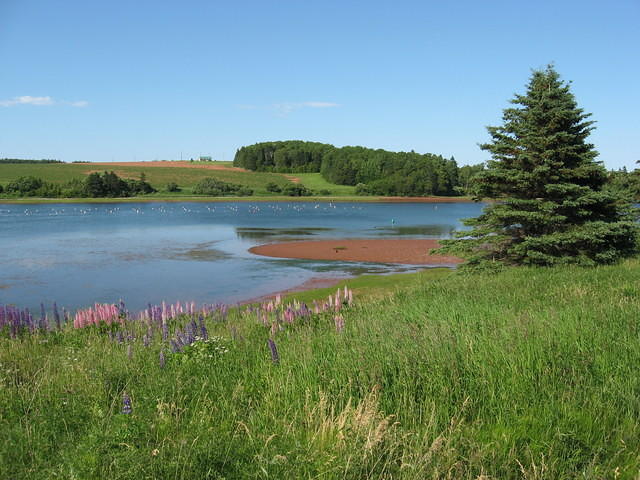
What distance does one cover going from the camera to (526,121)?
59.8 feet

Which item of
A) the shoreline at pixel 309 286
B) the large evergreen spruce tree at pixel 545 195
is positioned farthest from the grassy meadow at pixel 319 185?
the large evergreen spruce tree at pixel 545 195

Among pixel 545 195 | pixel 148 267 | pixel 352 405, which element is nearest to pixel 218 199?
pixel 148 267

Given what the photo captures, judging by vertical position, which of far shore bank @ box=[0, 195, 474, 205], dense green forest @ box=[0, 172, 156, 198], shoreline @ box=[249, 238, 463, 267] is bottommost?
shoreline @ box=[249, 238, 463, 267]

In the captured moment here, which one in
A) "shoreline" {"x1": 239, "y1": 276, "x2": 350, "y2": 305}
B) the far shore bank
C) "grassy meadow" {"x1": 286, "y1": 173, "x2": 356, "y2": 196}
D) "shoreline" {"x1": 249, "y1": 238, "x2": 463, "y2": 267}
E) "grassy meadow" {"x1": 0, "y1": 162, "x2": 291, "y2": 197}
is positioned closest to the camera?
"shoreline" {"x1": 239, "y1": 276, "x2": 350, "y2": 305}

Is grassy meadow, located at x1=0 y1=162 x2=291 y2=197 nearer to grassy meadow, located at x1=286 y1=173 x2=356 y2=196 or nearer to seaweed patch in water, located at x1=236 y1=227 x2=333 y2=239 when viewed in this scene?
grassy meadow, located at x1=286 y1=173 x2=356 y2=196

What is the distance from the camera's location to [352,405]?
165 inches

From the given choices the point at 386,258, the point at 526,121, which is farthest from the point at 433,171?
the point at 526,121

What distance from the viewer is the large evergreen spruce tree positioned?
56.3 ft

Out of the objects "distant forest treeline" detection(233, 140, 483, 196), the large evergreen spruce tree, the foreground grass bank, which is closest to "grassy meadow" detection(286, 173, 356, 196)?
"distant forest treeline" detection(233, 140, 483, 196)

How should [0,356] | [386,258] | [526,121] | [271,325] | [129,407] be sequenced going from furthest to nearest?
[386,258]
[526,121]
[271,325]
[0,356]
[129,407]

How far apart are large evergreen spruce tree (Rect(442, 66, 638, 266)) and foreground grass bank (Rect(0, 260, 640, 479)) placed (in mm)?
11002

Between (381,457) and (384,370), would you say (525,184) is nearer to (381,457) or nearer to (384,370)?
(384,370)

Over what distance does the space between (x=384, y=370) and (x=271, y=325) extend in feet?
10.8

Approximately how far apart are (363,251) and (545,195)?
17806 millimetres
